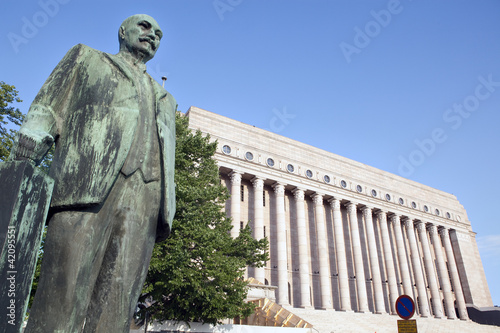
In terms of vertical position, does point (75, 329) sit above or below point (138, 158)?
below

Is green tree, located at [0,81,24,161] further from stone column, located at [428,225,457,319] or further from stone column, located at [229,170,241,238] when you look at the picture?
stone column, located at [428,225,457,319]

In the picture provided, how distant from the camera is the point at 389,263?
147 feet

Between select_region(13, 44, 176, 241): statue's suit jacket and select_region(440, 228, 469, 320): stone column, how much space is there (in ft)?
191

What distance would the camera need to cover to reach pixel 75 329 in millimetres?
2490

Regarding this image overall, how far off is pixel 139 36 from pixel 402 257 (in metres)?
49.2

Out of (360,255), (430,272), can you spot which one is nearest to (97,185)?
(360,255)

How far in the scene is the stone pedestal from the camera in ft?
6.80

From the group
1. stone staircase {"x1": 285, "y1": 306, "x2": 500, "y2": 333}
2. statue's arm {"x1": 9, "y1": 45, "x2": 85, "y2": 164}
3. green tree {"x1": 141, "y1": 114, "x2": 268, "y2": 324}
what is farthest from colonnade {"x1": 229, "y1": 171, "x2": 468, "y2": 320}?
statue's arm {"x1": 9, "y1": 45, "x2": 85, "y2": 164}

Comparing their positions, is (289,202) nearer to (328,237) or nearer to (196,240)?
(328,237)

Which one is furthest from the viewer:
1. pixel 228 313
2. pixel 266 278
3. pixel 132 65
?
pixel 266 278

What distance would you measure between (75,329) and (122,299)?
1.21 feet

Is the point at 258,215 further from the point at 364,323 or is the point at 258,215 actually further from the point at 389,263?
→ the point at 389,263

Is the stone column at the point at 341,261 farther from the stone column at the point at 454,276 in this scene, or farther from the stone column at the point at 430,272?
the stone column at the point at 454,276

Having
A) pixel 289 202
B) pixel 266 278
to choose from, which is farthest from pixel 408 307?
pixel 289 202
